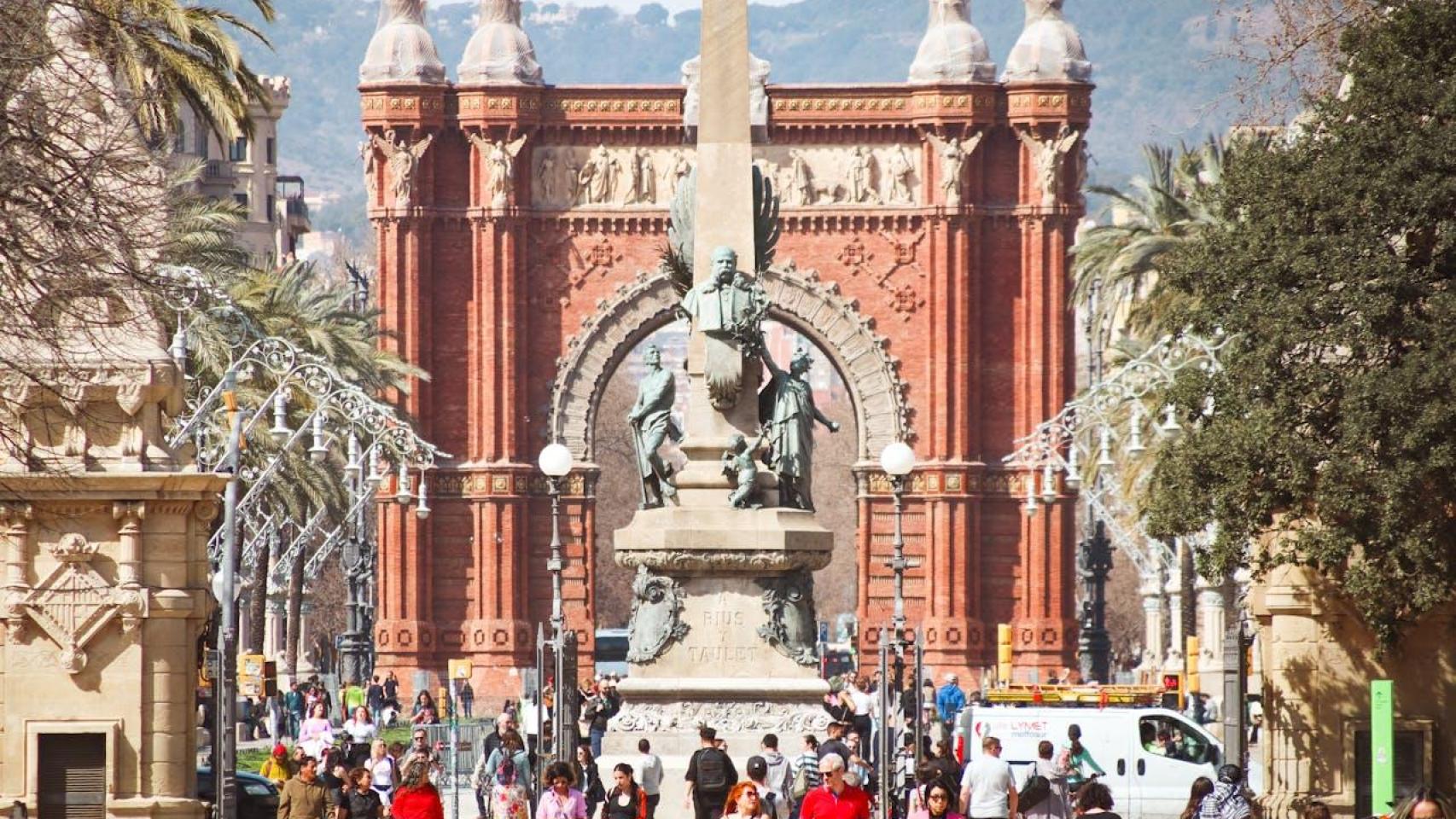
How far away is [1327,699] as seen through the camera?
2959cm

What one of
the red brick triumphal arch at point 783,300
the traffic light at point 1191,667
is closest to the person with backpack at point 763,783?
the traffic light at point 1191,667

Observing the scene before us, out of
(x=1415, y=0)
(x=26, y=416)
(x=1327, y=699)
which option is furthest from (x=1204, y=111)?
(x=26, y=416)

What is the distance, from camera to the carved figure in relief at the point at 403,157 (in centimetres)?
6159

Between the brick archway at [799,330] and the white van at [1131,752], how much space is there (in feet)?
85.0

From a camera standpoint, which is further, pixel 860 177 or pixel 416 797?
pixel 860 177

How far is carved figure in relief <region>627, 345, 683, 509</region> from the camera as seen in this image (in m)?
28.8

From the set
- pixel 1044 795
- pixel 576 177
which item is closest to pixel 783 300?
pixel 576 177

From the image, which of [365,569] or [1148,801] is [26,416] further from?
[365,569]

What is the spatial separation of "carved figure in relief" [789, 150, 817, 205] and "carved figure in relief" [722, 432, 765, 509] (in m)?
33.4

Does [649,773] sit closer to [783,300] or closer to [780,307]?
[780,307]

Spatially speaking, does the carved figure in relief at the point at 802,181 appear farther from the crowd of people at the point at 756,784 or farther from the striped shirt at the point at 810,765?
the striped shirt at the point at 810,765

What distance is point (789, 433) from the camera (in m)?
28.8

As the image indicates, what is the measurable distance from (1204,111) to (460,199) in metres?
33.2

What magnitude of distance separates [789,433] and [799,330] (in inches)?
1271
